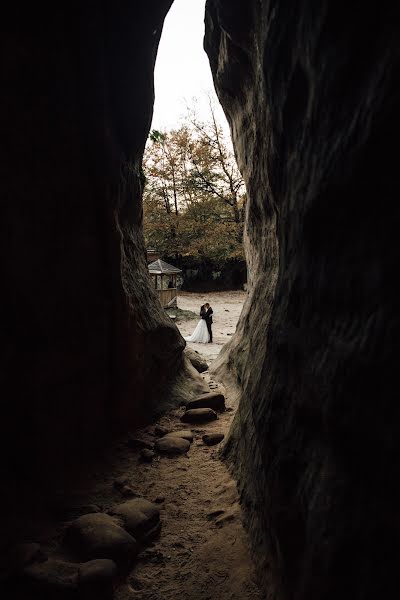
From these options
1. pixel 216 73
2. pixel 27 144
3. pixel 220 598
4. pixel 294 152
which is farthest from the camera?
pixel 216 73

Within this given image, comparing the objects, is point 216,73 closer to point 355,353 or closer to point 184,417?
point 184,417

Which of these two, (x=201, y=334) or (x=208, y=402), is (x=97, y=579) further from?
(x=201, y=334)

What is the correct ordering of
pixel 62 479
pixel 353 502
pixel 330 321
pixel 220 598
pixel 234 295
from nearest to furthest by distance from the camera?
pixel 353 502, pixel 330 321, pixel 220 598, pixel 62 479, pixel 234 295

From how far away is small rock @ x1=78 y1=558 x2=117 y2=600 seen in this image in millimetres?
2816

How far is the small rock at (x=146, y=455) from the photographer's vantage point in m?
5.18

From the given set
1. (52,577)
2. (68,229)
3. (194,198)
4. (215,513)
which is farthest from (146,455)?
(194,198)

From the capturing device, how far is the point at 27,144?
4.17m

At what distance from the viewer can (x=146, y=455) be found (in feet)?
17.1

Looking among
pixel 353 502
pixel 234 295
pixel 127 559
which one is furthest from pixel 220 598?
pixel 234 295

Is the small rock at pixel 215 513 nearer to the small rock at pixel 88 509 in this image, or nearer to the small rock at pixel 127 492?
the small rock at pixel 127 492

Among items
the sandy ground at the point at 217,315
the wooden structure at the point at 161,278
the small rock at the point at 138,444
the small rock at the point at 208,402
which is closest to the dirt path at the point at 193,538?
the small rock at the point at 138,444

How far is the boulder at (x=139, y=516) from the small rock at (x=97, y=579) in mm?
573

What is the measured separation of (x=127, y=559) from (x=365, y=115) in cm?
392

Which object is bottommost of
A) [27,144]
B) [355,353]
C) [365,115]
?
[355,353]
